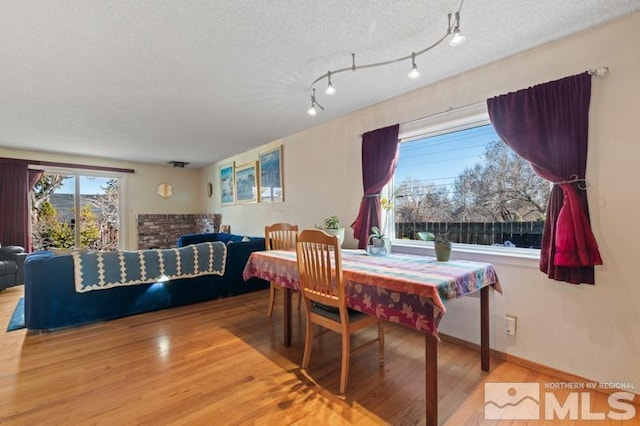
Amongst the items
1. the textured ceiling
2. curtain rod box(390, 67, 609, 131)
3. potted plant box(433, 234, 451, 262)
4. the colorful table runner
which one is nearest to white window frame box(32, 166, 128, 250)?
the textured ceiling

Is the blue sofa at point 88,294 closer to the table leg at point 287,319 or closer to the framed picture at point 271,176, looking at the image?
the framed picture at point 271,176

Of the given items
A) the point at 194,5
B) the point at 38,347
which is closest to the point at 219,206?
the point at 38,347

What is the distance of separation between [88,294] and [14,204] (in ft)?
11.0

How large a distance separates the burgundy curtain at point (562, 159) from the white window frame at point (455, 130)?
0.77 feet

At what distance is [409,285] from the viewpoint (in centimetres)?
148

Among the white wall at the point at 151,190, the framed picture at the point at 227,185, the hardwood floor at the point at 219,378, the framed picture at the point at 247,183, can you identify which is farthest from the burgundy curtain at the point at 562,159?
the white wall at the point at 151,190

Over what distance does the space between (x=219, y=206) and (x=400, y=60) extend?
5.01 metres

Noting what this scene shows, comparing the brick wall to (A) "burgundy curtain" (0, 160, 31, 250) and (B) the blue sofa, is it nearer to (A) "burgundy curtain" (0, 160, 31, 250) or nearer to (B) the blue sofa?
(A) "burgundy curtain" (0, 160, 31, 250)

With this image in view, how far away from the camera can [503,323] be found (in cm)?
219

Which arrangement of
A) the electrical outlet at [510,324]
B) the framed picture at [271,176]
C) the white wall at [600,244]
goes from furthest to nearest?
the framed picture at [271,176] → the electrical outlet at [510,324] → the white wall at [600,244]

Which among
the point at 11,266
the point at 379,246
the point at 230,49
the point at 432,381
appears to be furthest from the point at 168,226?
the point at 432,381

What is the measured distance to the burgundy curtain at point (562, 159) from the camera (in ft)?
5.84

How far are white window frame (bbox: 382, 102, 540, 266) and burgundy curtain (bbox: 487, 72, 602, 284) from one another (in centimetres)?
23

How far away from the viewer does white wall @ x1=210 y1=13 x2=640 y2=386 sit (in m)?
1.70
